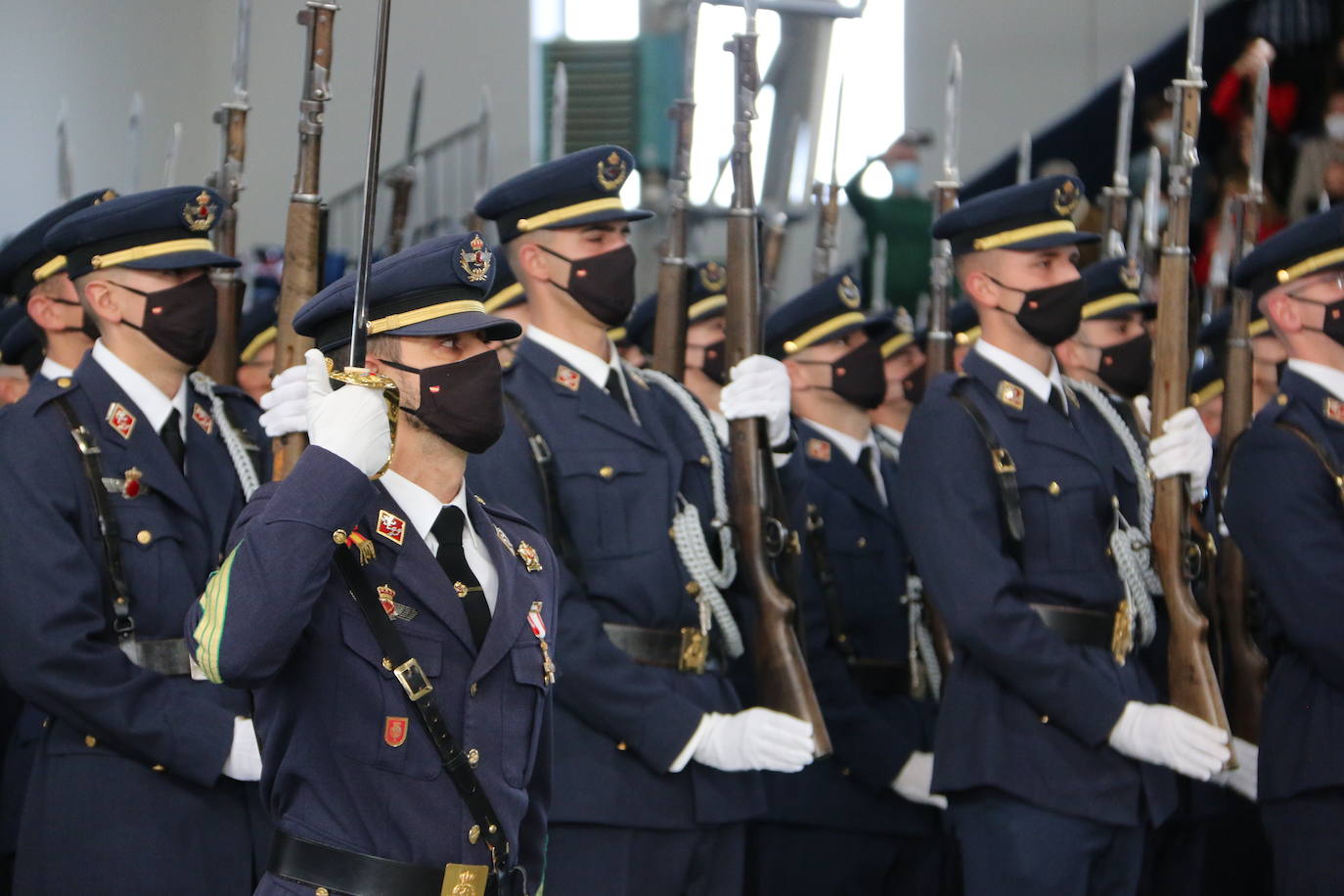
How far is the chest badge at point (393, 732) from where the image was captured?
8.63 feet

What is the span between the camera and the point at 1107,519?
423 cm

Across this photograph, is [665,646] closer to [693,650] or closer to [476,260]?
[693,650]

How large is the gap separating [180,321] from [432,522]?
1352 millimetres

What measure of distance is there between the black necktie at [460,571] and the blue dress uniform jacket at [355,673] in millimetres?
19

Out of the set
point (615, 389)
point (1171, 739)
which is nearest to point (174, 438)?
point (615, 389)

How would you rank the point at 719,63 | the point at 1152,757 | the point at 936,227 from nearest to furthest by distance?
the point at 1152,757, the point at 936,227, the point at 719,63

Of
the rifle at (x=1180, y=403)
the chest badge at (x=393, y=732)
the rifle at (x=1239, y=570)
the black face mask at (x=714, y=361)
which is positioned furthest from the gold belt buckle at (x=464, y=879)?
the black face mask at (x=714, y=361)

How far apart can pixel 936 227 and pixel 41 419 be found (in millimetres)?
2182

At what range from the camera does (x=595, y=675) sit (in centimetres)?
372

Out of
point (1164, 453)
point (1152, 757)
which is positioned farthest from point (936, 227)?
point (1152, 757)

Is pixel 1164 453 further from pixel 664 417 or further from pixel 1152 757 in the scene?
pixel 664 417

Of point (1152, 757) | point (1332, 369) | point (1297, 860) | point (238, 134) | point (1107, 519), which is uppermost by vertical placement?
point (238, 134)

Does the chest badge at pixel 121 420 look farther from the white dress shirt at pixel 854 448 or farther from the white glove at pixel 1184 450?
the white glove at pixel 1184 450

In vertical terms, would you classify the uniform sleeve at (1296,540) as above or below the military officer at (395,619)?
below
